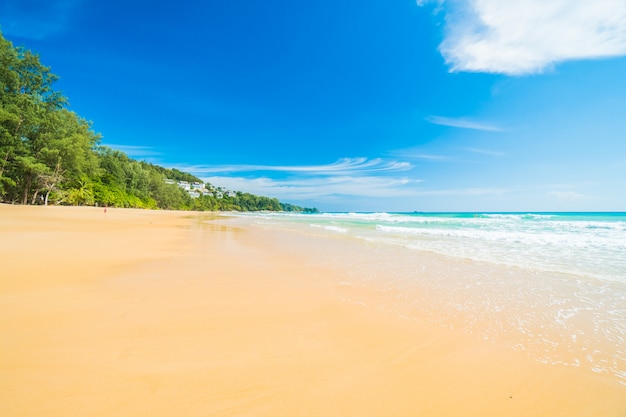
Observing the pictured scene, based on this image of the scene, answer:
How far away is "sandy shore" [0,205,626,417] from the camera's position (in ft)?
5.22

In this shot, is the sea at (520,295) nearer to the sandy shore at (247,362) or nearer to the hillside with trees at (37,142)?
the sandy shore at (247,362)

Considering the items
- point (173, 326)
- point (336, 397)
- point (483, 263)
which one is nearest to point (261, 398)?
point (336, 397)

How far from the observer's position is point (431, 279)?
495 cm

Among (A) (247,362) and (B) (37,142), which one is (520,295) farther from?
(B) (37,142)

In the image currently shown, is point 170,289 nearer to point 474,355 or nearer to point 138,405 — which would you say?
point 138,405

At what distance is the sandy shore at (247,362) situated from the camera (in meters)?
1.59

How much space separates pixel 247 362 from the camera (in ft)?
6.73

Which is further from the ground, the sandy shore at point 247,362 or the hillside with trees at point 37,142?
the hillside with trees at point 37,142

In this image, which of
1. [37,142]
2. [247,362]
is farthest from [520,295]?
[37,142]

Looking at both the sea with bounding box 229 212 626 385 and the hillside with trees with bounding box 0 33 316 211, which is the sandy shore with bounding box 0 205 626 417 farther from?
the hillside with trees with bounding box 0 33 316 211

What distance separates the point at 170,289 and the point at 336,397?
10.1ft

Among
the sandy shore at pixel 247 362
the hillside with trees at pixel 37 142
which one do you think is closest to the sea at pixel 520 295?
the sandy shore at pixel 247 362

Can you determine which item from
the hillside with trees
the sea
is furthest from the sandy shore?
the hillside with trees

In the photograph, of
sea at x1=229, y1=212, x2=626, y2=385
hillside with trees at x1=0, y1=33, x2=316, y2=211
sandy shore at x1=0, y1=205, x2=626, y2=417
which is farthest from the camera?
hillside with trees at x1=0, y1=33, x2=316, y2=211
